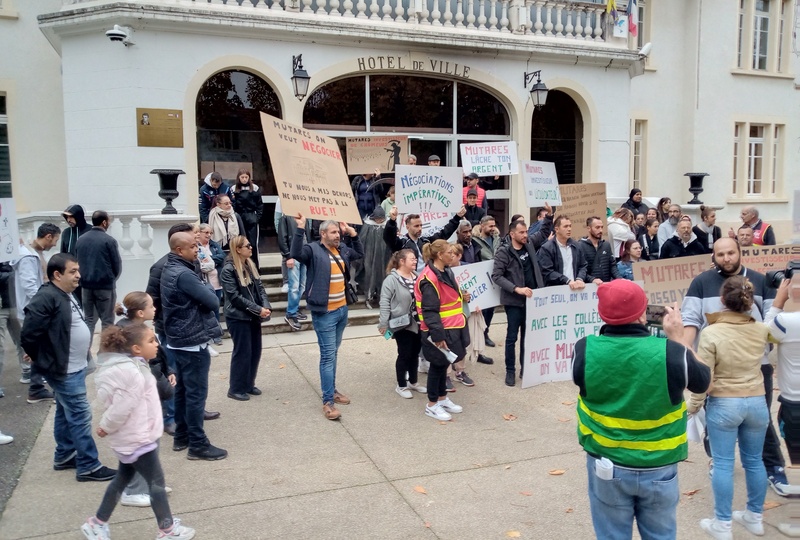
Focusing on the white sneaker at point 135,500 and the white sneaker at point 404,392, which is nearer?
the white sneaker at point 135,500

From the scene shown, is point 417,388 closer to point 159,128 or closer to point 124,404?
point 124,404

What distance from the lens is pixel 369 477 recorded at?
499cm

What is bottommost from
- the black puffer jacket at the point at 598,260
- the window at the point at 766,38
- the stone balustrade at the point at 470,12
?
the black puffer jacket at the point at 598,260

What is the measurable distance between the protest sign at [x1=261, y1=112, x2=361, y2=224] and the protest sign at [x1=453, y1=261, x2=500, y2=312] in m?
1.79

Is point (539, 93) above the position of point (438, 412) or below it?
above

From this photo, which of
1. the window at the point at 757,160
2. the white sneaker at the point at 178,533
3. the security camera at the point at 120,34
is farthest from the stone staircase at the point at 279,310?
the window at the point at 757,160

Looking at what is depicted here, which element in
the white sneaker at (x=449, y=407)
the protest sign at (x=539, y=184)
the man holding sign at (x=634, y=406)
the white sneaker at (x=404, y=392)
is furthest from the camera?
the protest sign at (x=539, y=184)

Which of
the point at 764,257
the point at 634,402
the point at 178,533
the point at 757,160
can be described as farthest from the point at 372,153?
the point at 757,160

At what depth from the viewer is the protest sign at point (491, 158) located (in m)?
11.4

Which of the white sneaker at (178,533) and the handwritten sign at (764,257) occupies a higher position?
the handwritten sign at (764,257)

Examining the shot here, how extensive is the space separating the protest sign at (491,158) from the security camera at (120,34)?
5.76 m

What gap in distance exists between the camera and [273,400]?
6.69 metres

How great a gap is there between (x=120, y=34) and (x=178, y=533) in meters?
8.57

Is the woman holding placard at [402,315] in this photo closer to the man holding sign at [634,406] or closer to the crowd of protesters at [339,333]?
the crowd of protesters at [339,333]
